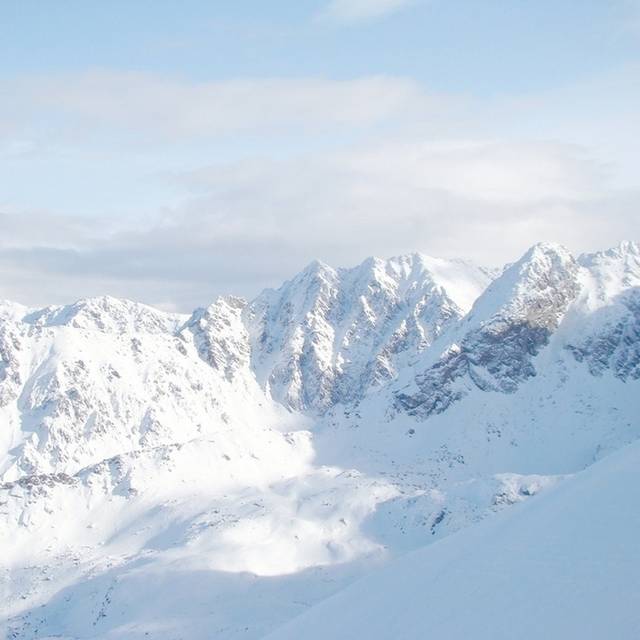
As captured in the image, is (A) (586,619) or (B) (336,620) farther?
(B) (336,620)

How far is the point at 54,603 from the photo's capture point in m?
151

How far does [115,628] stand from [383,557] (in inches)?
2013

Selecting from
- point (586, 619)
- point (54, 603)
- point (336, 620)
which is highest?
point (586, 619)

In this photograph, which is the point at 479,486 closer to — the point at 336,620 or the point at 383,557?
the point at 383,557

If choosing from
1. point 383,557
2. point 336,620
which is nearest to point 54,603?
point 383,557

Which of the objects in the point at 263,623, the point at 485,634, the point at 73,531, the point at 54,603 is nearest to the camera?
the point at 485,634

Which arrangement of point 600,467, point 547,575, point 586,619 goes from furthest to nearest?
point 600,467 → point 547,575 → point 586,619

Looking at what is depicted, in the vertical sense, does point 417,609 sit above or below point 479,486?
above

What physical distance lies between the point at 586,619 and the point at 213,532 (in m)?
156

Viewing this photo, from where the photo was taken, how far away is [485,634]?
961 inches

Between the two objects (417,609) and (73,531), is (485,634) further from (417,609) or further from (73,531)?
(73,531)

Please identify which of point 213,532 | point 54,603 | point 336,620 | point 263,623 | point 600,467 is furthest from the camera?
point 213,532

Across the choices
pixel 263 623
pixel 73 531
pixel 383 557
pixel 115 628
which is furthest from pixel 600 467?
pixel 73 531

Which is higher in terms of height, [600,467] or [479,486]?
[600,467]
